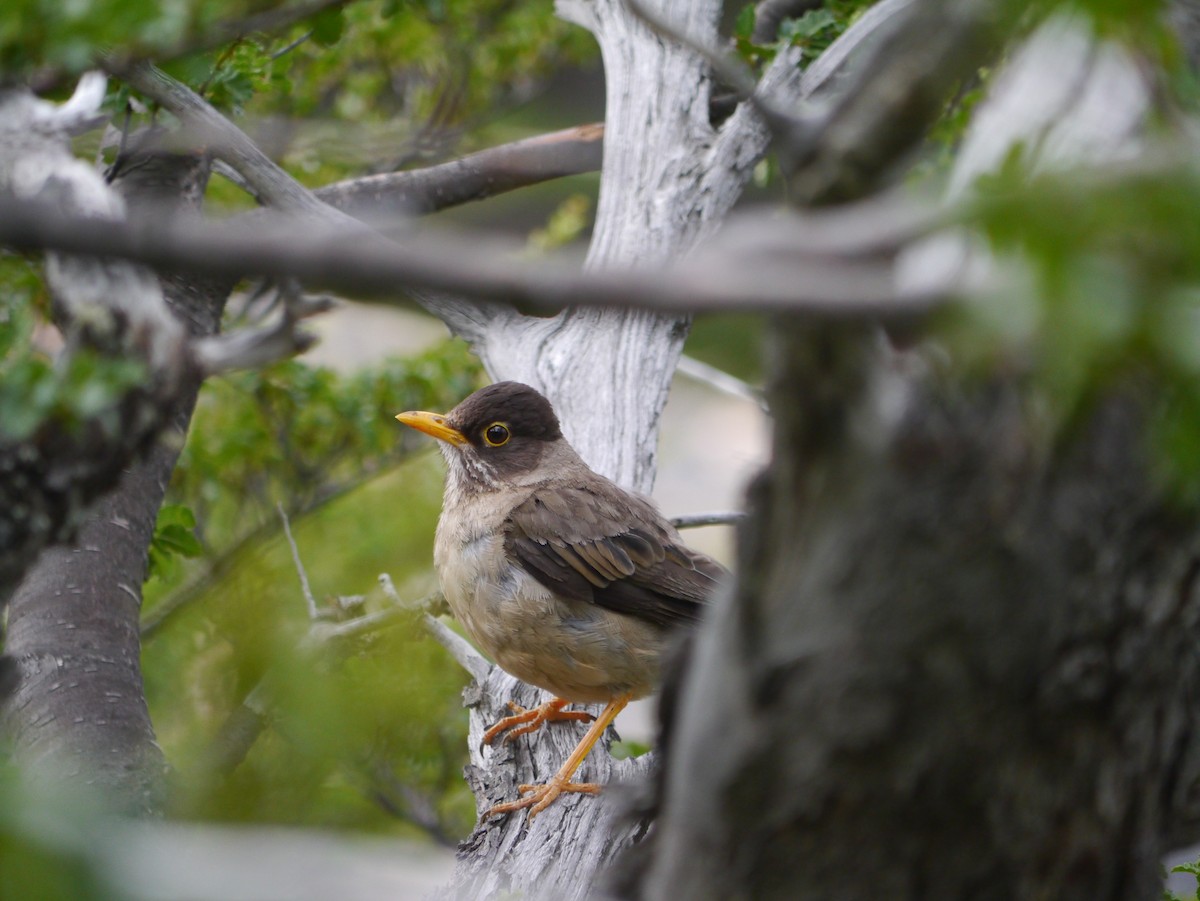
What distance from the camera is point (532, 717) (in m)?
4.07

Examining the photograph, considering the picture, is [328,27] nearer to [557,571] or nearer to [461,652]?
[557,571]

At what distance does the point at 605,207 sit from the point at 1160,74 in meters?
3.56

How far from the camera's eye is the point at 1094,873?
1699 millimetres

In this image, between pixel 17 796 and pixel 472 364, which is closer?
pixel 17 796

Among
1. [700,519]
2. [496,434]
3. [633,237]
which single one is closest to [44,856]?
[496,434]

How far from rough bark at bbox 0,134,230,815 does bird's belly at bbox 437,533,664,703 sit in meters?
1.22

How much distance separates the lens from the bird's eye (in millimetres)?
4523

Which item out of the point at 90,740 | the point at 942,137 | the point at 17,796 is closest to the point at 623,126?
the point at 942,137

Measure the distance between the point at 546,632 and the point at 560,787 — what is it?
1.99 feet

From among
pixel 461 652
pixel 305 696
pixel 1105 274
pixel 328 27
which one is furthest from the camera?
pixel 461 652

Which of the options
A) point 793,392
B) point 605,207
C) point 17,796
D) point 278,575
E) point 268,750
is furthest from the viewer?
point 605,207

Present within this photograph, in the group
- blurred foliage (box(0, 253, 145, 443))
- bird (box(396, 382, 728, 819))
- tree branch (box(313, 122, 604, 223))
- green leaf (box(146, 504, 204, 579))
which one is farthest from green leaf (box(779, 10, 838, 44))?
blurred foliage (box(0, 253, 145, 443))

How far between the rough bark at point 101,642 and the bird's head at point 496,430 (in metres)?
1.09

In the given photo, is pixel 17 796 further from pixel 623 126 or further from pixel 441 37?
pixel 441 37
